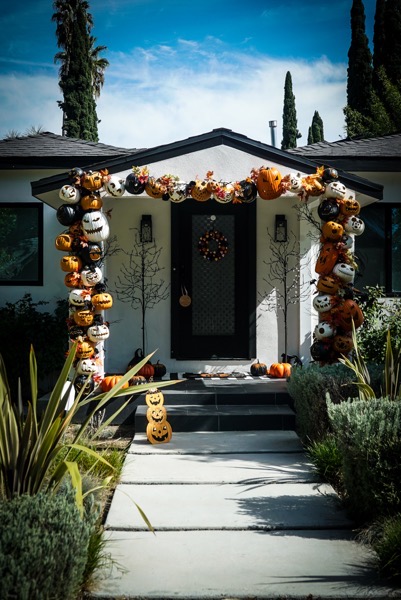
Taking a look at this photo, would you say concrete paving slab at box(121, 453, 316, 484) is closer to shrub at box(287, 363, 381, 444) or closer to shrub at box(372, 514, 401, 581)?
shrub at box(287, 363, 381, 444)

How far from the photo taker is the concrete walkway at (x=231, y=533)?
3.53m

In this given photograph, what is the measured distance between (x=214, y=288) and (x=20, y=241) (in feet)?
10.7

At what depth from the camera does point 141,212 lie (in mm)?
10055

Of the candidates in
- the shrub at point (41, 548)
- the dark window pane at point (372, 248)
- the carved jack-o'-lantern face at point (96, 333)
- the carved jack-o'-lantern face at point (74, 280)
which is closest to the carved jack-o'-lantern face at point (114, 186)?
the carved jack-o'-lantern face at point (74, 280)

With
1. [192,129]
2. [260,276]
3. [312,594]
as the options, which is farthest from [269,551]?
[192,129]

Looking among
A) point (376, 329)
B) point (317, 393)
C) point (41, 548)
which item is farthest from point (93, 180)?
point (41, 548)

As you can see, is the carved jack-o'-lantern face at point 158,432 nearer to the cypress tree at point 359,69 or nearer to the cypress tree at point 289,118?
the cypress tree at point 359,69

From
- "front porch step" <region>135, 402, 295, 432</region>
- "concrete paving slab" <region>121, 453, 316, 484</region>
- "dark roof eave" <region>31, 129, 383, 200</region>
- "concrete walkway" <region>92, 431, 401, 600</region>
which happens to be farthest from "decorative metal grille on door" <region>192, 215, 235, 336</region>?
"concrete paving slab" <region>121, 453, 316, 484</region>

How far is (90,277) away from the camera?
7.99 m

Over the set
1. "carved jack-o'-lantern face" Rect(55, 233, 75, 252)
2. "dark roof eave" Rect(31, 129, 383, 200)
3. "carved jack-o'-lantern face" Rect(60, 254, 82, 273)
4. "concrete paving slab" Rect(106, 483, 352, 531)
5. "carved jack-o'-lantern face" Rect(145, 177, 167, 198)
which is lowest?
"concrete paving slab" Rect(106, 483, 352, 531)

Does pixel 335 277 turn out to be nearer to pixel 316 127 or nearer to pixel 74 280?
pixel 74 280

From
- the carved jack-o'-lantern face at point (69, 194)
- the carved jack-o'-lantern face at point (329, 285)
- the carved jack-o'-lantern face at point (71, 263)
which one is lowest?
the carved jack-o'-lantern face at point (329, 285)

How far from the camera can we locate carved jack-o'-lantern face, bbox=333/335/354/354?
7840 millimetres

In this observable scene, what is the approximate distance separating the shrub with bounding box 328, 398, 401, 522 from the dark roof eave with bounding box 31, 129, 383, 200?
4.36 m
